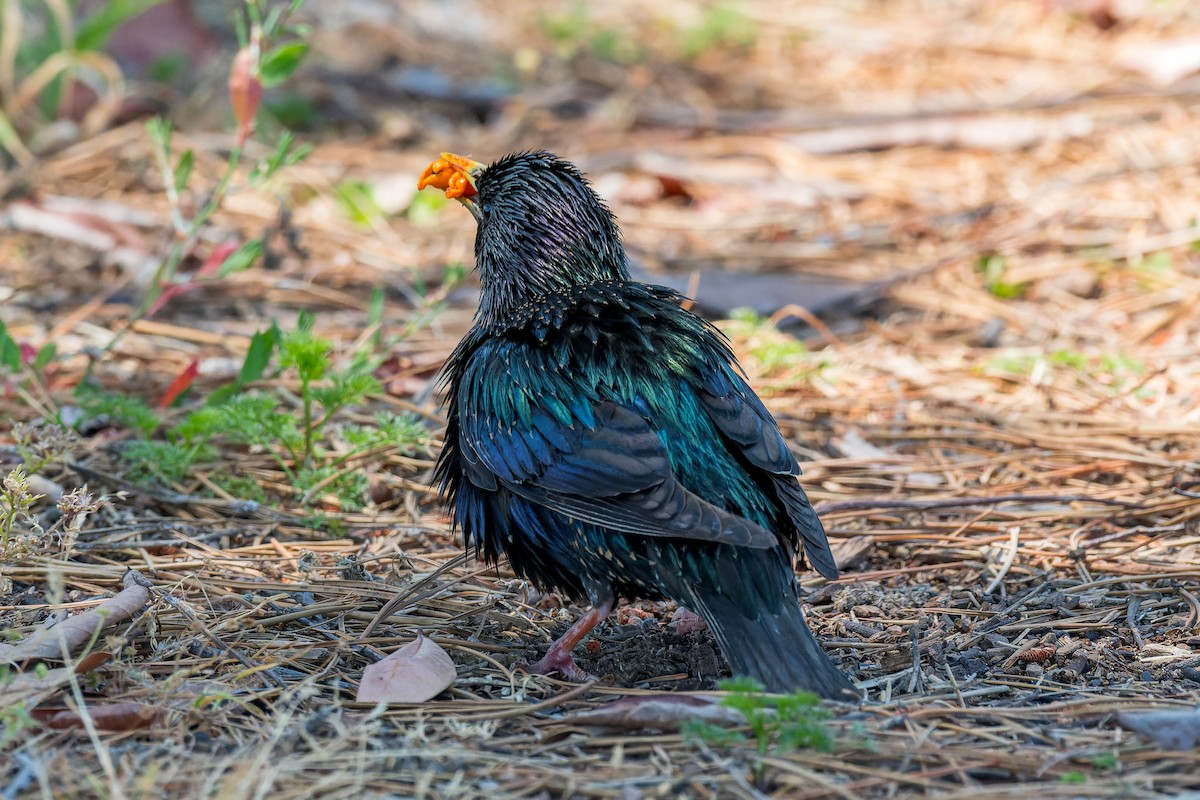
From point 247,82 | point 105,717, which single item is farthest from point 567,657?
point 247,82

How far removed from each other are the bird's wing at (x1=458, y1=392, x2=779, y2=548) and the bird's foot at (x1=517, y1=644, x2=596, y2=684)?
37cm

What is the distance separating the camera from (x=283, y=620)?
10.6ft

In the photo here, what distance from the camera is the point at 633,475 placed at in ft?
9.77

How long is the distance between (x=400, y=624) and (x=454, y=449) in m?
0.51

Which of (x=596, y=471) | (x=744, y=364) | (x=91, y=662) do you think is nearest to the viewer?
(x=91, y=662)

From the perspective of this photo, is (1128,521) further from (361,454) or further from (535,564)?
(361,454)

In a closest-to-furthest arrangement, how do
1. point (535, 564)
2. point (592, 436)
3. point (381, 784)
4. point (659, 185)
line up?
point (381, 784) < point (592, 436) < point (535, 564) < point (659, 185)

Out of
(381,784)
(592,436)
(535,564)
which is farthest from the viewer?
(535,564)

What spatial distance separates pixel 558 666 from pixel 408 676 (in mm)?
420

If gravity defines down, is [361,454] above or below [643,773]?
above

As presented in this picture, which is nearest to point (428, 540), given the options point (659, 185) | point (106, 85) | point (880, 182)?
→ point (659, 185)

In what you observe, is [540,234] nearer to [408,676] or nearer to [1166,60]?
[408,676]

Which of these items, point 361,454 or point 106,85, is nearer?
point 361,454

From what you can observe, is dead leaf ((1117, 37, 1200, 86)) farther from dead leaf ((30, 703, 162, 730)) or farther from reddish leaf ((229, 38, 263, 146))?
dead leaf ((30, 703, 162, 730))
